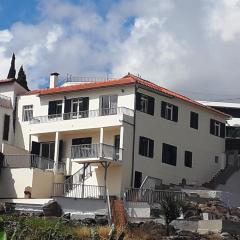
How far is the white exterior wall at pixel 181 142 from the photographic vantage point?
44.8m

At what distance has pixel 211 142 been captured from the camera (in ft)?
168

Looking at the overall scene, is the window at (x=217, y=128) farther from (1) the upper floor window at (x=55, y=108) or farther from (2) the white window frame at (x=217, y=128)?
(1) the upper floor window at (x=55, y=108)

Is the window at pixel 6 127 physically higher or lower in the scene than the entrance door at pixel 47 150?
higher

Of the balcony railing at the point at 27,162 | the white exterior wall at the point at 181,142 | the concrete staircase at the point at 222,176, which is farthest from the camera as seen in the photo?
the concrete staircase at the point at 222,176

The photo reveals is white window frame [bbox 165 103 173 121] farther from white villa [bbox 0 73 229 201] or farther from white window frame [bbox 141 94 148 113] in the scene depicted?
white window frame [bbox 141 94 148 113]

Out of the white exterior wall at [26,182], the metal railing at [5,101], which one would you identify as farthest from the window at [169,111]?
the metal railing at [5,101]

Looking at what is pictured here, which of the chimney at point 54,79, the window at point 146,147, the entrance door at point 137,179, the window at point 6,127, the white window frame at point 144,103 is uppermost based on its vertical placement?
the chimney at point 54,79

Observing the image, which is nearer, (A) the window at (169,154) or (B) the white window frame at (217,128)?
(A) the window at (169,154)

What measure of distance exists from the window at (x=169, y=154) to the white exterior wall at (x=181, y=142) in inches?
11.9

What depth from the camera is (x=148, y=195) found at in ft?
131

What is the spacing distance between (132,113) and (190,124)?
7231 millimetres

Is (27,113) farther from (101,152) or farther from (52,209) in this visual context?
(52,209)

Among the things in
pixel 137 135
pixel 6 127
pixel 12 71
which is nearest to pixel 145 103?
pixel 137 135

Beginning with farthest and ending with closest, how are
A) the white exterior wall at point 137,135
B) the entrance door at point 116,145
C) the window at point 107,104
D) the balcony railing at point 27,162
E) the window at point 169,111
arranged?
the window at point 169,111 → the balcony railing at point 27,162 → the window at point 107,104 → the white exterior wall at point 137,135 → the entrance door at point 116,145
